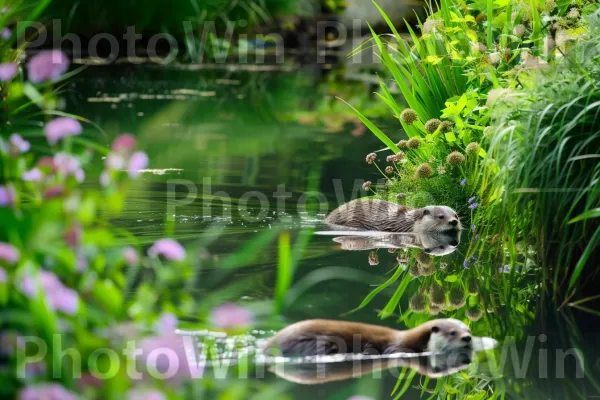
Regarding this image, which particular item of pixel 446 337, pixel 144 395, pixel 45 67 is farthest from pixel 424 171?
pixel 144 395

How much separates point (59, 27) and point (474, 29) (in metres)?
11.3

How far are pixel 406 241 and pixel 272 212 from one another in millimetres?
1133

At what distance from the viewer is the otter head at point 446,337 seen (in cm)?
484

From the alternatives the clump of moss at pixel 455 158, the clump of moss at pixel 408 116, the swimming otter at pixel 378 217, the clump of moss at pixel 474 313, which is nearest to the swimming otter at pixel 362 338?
the clump of moss at pixel 474 313

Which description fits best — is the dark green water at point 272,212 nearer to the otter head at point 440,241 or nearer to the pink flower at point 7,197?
the otter head at point 440,241

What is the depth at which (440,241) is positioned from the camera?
744cm

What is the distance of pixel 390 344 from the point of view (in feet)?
16.0

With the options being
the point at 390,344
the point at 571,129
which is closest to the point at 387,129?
the point at 571,129

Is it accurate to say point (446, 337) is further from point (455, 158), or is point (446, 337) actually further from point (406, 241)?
point (455, 158)

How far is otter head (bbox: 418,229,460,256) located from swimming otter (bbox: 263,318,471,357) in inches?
93.1

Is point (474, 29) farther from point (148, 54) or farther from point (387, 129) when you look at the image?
point (148, 54)
